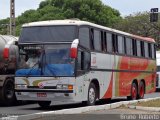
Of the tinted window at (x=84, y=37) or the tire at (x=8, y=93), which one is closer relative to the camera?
the tinted window at (x=84, y=37)

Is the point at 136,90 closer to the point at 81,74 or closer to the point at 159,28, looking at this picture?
the point at 81,74

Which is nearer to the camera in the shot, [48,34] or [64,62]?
[64,62]

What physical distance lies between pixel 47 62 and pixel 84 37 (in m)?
1.77

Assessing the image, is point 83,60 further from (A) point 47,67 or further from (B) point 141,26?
(B) point 141,26

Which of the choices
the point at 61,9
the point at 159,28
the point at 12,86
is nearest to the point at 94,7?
the point at 61,9

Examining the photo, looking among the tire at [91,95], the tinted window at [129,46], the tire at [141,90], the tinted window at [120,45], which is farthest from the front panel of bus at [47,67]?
the tire at [141,90]

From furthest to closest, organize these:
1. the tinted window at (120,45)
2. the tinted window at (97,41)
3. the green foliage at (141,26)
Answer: the green foliage at (141,26), the tinted window at (120,45), the tinted window at (97,41)

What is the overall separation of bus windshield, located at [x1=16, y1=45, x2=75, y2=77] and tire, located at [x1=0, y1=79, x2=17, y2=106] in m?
2.81

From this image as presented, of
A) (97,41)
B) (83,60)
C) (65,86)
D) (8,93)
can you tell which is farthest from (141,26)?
(65,86)

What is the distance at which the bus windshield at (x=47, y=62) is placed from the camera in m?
17.3

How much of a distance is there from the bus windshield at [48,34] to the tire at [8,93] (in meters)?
3.18

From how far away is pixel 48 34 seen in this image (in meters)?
18.1

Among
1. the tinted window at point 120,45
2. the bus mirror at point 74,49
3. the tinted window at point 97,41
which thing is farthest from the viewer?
the tinted window at point 120,45

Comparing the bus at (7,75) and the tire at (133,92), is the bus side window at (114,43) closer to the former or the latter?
the tire at (133,92)
